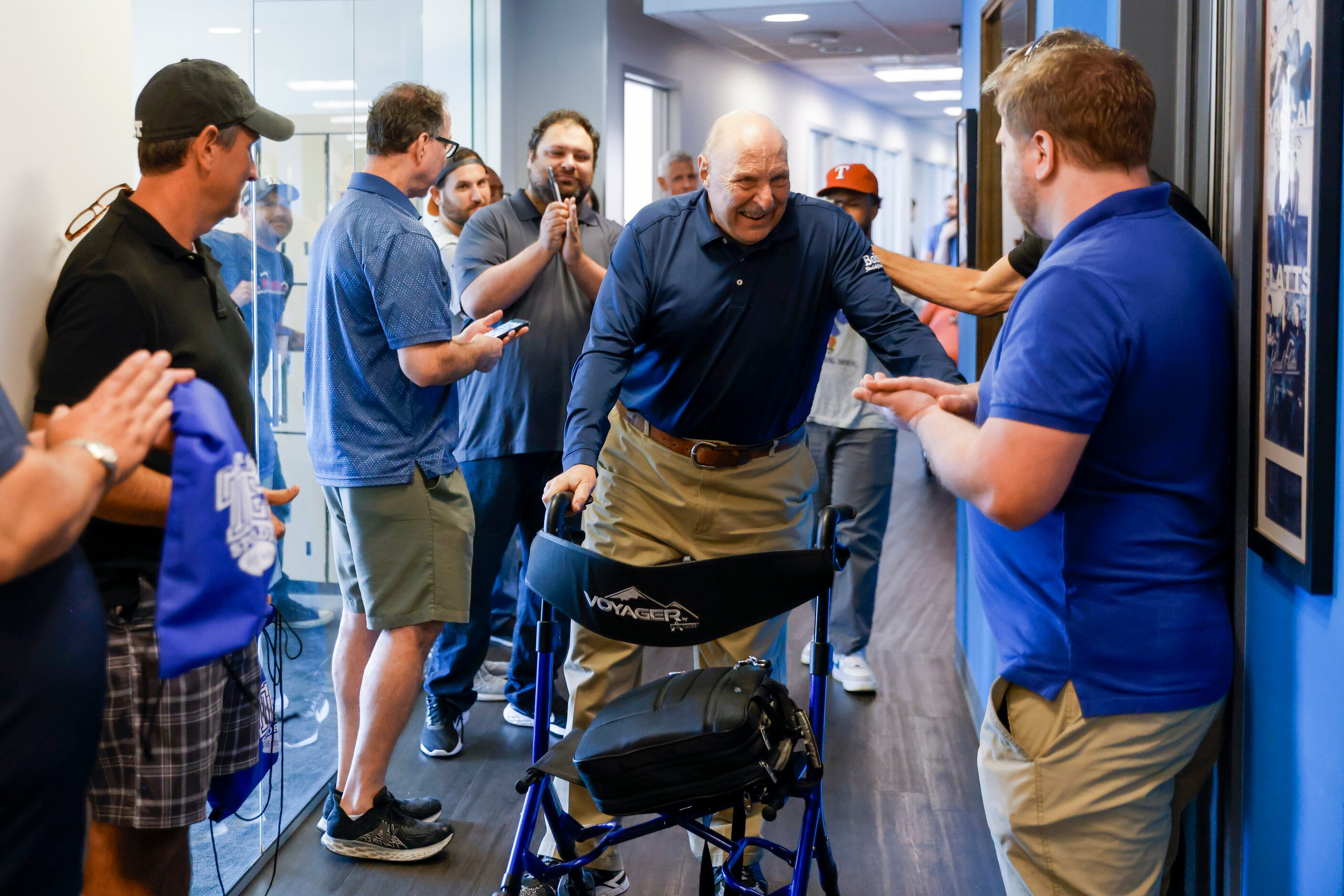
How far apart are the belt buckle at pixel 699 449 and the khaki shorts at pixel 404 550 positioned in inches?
24.8

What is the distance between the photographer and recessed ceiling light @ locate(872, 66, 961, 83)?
1083cm

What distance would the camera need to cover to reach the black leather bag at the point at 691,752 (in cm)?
177

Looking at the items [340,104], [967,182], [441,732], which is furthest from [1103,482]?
[967,182]

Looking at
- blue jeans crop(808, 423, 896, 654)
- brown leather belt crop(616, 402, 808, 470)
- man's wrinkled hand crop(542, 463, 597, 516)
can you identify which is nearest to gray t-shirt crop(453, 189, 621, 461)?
brown leather belt crop(616, 402, 808, 470)

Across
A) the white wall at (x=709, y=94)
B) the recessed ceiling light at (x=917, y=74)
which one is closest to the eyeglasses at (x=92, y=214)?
the white wall at (x=709, y=94)

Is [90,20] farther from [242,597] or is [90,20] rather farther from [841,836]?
[841,836]

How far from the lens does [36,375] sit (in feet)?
5.58

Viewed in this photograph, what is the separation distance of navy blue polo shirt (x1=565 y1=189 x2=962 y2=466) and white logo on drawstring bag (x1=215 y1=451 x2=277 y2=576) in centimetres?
102

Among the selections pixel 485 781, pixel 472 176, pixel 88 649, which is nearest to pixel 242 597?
pixel 88 649

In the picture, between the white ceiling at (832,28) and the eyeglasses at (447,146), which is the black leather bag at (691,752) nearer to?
the eyeglasses at (447,146)

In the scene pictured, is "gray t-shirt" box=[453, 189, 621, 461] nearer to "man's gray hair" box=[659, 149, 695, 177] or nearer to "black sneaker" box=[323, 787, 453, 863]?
"black sneaker" box=[323, 787, 453, 863]

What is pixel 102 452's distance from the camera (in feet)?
3.79

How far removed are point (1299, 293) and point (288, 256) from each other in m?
2.40

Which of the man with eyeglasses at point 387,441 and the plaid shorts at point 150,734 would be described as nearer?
the plaid shorts at point 150,734
